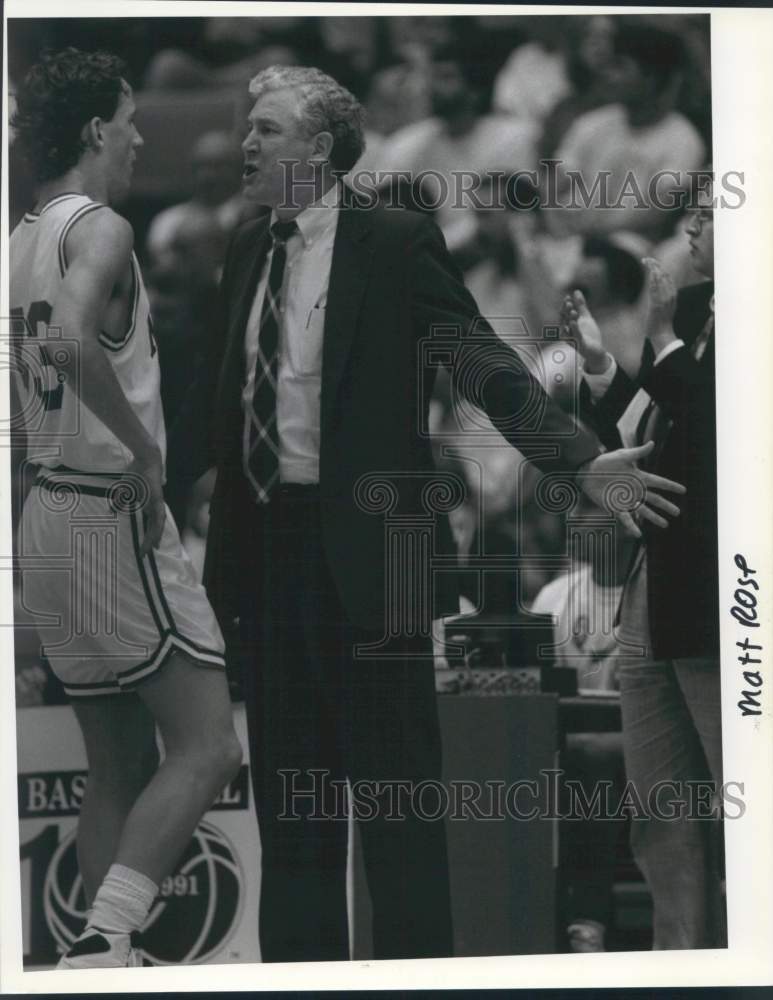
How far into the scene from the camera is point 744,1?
3900 mm

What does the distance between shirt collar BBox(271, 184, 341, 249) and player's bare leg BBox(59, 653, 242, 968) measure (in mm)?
1272

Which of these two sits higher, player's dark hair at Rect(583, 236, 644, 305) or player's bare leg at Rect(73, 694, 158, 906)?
player's dark hair at Rect(583, 236, 644, 305)

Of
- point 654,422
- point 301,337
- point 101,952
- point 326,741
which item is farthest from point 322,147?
point 101,952

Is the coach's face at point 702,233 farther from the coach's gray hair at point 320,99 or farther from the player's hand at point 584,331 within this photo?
the coach's gray hair at point 320,99

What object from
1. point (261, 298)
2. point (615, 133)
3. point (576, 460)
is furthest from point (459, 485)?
point (615, 133)

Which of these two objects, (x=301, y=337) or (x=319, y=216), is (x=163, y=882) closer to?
(x=301, y=337)

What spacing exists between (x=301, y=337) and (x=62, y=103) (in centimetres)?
95

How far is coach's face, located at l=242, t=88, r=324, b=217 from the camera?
3.83 m

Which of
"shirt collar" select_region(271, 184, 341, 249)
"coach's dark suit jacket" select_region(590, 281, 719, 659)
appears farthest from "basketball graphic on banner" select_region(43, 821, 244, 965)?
"shirt collar" select_region(271, 184, 341, 249)

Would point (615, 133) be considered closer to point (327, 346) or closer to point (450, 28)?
point (450, 28)

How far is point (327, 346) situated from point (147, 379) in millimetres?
523

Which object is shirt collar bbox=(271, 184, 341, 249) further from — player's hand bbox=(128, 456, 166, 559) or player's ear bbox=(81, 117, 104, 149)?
player's hand bbox=(128, 456, 166, 559)

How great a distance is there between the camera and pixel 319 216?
3857 millimetres

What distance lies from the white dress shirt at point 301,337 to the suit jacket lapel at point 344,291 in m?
0.02
